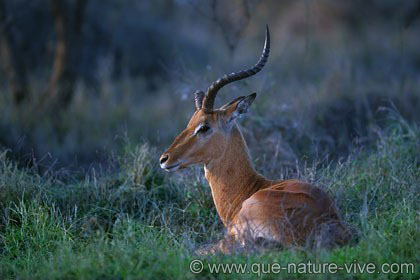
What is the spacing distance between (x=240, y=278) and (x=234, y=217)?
1.34m

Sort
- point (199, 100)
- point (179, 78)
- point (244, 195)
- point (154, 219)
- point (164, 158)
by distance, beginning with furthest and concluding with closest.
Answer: point (179, 78) < point (154, 219) < point (199, 100) < point (244, 195) < point (164, 158)

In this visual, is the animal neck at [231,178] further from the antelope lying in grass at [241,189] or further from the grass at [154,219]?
the grass at [154,219]

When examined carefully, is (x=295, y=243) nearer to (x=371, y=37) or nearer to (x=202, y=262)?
(x=202, y=262)

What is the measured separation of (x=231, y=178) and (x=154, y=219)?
0.98m

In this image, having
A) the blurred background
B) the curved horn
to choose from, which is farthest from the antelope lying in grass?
the blurred background

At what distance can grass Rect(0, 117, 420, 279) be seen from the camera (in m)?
4.97

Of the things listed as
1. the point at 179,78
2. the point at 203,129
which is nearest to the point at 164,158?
the point at 203,129

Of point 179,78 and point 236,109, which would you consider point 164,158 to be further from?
point 179,78

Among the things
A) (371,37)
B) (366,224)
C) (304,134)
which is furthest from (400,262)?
(371,37)

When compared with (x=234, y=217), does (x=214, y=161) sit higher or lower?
higher

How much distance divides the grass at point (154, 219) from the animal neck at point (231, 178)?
292mm

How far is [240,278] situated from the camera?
4832 millimetres

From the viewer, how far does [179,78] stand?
10352mm

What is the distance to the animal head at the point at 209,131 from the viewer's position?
20.0 feet
